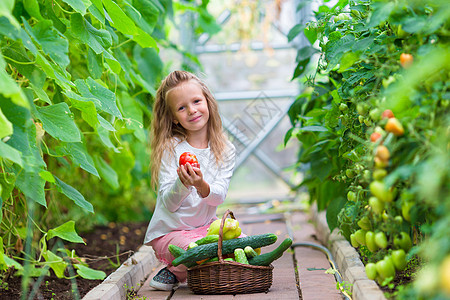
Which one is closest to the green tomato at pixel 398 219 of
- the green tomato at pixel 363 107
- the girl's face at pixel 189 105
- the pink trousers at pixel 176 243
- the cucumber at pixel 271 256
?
the green tomato at pixel 363 107

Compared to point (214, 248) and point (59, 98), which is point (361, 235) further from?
point (59, 98)

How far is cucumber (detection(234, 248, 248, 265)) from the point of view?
2.18 m

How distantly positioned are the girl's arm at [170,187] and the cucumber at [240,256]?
1.19ft

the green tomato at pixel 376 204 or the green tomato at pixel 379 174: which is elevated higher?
the green tomato at pixel 379 174

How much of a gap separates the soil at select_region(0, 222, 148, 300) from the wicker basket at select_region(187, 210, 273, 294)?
0.51 metres

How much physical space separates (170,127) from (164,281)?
731 mm

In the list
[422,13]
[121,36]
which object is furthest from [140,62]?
[422,13]

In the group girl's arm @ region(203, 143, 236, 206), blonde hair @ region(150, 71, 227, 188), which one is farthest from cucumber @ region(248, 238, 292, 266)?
blonde hair @ region(150, 71, 227, 188)

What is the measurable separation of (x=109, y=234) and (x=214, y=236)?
1.79 m

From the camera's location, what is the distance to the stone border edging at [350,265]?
1.81m

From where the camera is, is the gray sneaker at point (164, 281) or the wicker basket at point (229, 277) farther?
the gray sneaker at point (164, 281)

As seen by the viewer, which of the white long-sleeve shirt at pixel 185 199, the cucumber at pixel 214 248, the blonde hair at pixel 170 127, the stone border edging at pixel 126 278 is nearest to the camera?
the stone border edging at pixel 126 278

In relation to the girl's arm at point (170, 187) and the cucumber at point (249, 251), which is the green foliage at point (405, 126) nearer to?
the cucumber at point (249, 251)

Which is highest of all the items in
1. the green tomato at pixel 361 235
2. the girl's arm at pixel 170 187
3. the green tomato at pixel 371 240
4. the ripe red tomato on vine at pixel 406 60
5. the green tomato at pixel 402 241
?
the girl's arm at pixel 170 187
